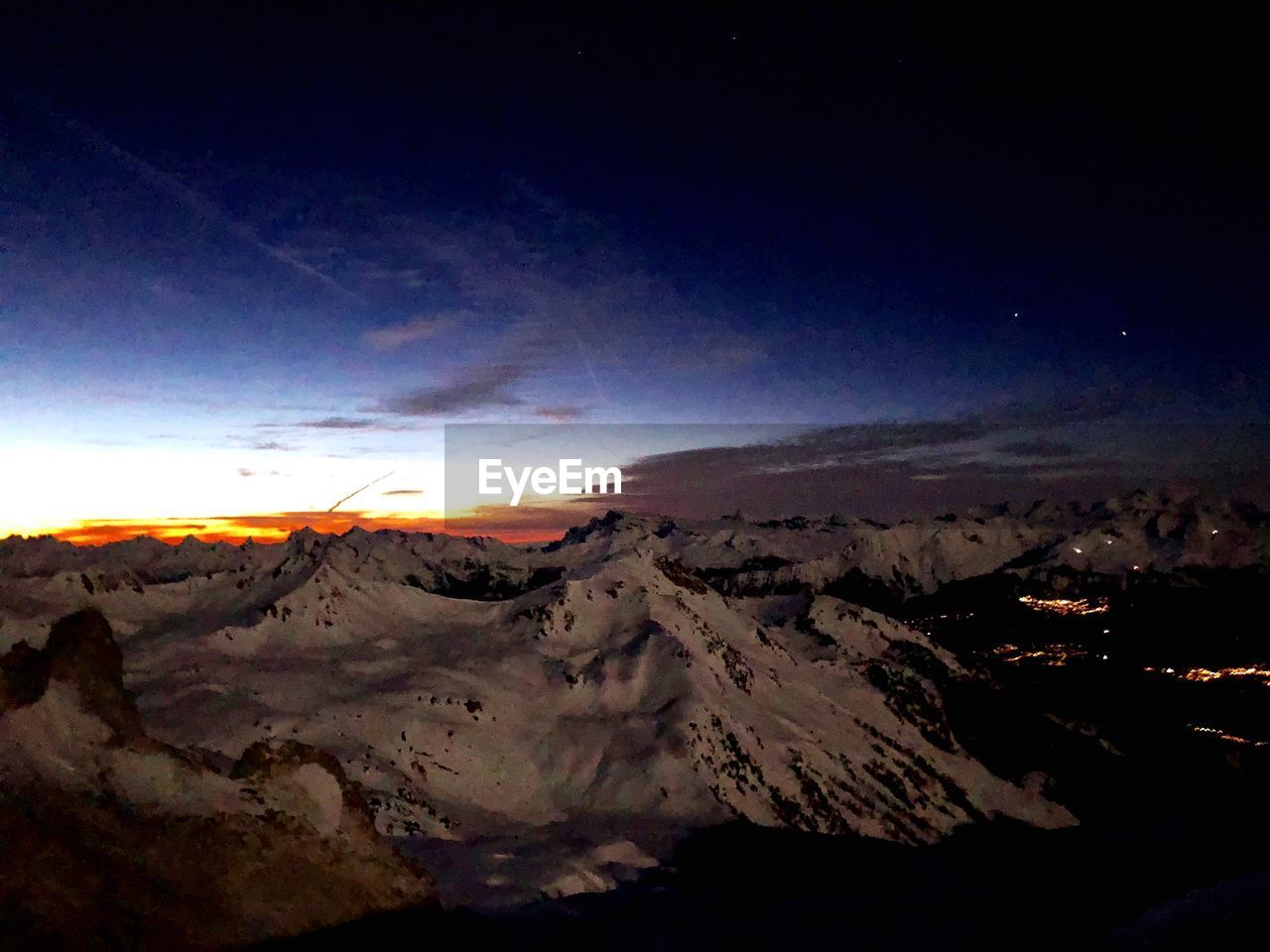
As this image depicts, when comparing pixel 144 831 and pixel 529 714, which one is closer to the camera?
pixel 144 831

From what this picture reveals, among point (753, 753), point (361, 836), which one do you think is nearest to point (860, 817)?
point (753, 753)

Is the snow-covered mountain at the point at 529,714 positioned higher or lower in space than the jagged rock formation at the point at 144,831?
lower

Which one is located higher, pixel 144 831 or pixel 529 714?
pixel 144 831

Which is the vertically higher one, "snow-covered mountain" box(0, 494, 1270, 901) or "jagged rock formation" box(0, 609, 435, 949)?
"jagged rock formation" box(0, 609, 435, 949)

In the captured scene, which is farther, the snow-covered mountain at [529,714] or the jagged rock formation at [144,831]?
the snow-covered mountain at [529,714]

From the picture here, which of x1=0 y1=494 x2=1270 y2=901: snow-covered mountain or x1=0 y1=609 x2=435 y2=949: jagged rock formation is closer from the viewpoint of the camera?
x1=0 y1=609 x2=435 y2=949: jagged rock formation

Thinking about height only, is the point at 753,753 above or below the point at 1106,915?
below

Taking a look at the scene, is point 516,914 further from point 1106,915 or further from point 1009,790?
point 1009,790

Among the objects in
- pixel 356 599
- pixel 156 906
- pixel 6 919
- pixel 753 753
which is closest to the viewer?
pixel 6 919
